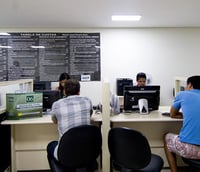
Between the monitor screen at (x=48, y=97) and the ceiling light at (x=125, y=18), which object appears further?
the ceiling light at (x=125, y=18)

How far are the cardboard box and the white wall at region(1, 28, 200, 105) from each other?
8.75ft

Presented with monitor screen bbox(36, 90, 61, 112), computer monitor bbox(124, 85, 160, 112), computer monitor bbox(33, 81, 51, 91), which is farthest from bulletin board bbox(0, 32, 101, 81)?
computer monitor bbox(124, 85, 160, 112)

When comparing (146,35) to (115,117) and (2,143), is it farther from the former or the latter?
(2,143)

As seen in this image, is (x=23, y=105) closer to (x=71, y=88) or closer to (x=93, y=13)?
(x=71, y=88)

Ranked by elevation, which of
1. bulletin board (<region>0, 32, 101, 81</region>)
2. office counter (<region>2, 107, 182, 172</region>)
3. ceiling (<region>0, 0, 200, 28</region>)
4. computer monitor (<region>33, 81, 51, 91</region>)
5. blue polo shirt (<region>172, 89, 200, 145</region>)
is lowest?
office counter (<region>2, 107, 182, 172</region>)

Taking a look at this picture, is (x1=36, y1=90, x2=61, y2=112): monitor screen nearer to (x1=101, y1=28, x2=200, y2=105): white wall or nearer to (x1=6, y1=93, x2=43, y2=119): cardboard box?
(x1=6, y1=93, x2=43, y2=119): cardboard box

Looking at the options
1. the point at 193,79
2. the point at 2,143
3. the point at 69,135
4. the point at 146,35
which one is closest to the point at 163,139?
the point at 193,79

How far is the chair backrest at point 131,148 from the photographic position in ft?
6.63

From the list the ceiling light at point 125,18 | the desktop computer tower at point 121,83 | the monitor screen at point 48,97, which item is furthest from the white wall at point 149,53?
the monitor screen at point 48,97

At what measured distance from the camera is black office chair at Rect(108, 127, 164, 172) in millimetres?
2023

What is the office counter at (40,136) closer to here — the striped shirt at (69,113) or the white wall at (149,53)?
the striped shirt at (69,113)

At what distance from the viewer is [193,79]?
101 inches

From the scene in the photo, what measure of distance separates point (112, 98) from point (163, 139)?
76 cm

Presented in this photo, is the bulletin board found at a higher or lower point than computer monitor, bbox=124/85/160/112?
higher
